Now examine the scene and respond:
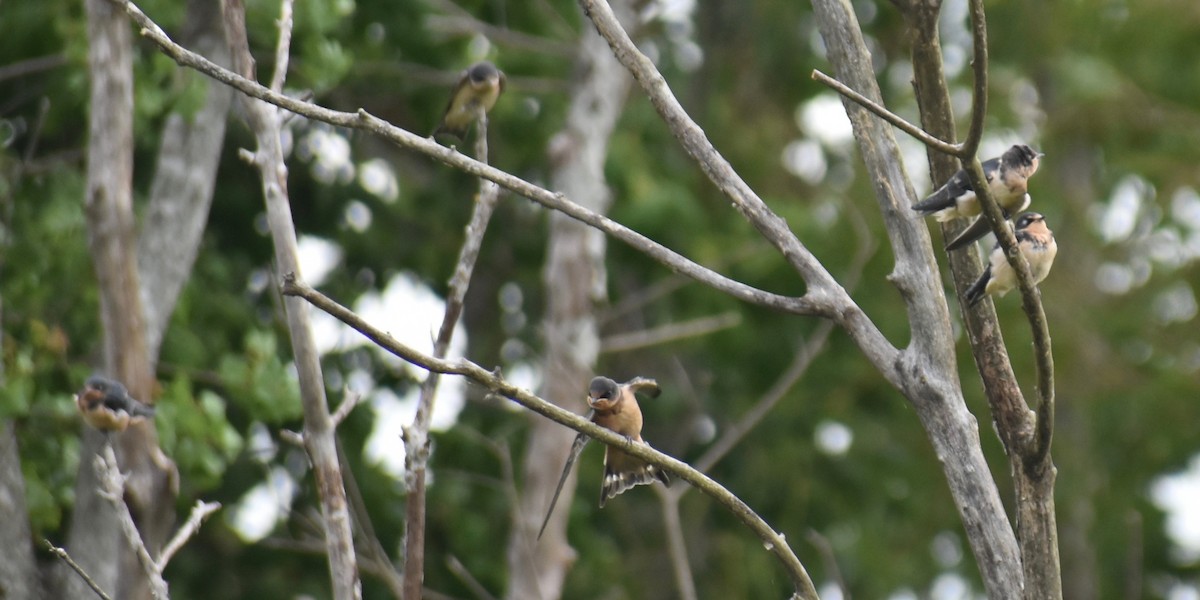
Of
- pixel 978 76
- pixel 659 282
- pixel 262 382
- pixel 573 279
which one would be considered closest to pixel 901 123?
pixel 978 76

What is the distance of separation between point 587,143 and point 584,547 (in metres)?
3.27

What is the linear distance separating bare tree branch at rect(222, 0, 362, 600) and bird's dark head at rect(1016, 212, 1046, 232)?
232 centimetres

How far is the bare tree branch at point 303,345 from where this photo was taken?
4.43 metres

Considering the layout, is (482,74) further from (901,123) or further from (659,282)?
(659,282)

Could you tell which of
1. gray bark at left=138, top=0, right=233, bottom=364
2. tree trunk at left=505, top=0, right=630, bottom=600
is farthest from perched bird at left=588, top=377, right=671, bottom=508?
tree trunk at left=505, top=0, right=630, bottom=600

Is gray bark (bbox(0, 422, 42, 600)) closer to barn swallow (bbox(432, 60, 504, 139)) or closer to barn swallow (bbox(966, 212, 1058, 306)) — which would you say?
barn swallow (bbox(432, 60, 504, 139))

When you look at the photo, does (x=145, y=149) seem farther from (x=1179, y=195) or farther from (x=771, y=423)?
(x=1179, y=195)

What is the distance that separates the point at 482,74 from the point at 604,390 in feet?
6.71

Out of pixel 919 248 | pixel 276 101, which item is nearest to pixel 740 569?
pixel 919 248

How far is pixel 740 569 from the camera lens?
1258 cm

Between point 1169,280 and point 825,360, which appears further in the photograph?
point 1169,280

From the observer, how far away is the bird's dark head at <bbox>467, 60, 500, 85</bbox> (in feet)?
21.1

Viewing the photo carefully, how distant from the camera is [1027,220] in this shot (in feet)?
15.4

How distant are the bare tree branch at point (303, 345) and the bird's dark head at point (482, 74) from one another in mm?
1761
